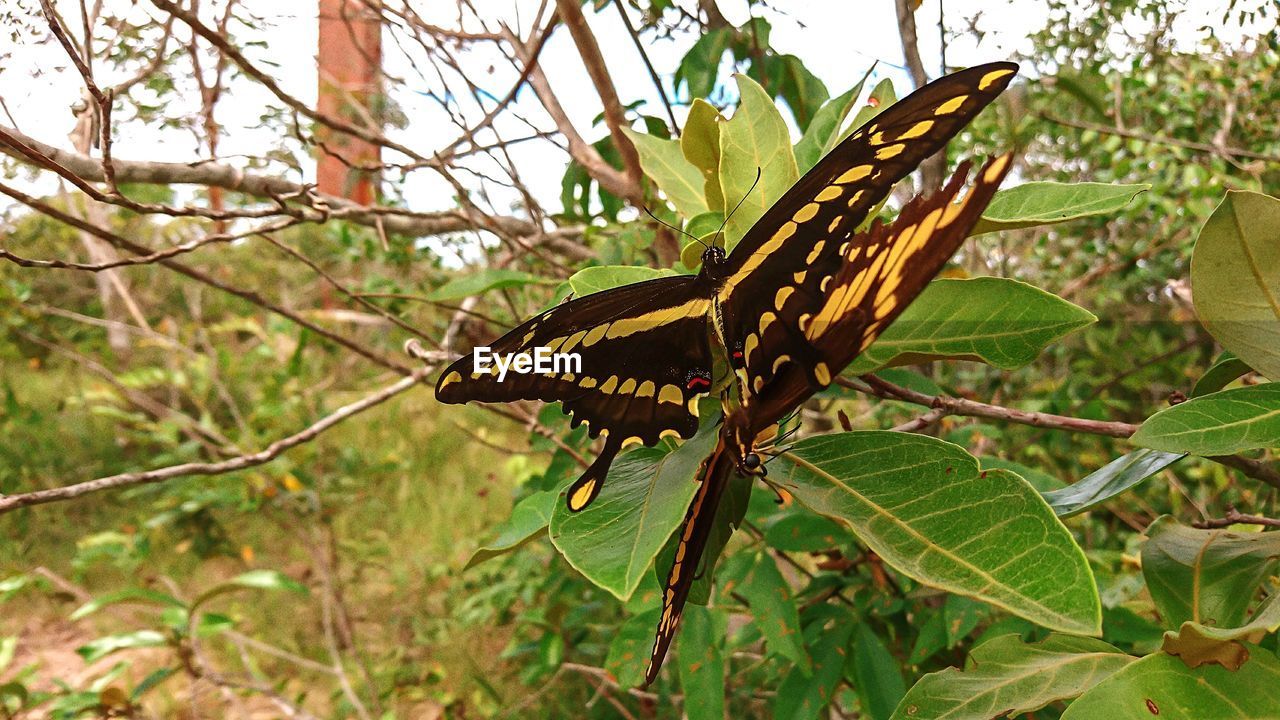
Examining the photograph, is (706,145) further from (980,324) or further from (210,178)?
(210,178)

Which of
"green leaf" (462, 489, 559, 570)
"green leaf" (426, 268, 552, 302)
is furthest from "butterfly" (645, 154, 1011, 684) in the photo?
"green leaf" (426, 268, 552, 302)

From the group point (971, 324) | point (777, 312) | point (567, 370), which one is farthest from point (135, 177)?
point (971, 324)

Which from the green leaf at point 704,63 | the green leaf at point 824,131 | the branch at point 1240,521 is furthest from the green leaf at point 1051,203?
the green leaf at point 704,63

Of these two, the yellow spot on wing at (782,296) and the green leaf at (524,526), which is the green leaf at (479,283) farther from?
the yellow spot on wing at (782,296)

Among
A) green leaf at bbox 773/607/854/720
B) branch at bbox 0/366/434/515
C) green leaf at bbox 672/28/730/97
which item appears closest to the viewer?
branch at bbox 0/366/434/515

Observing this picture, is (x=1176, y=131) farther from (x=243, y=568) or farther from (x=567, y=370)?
(x=243, y=568)

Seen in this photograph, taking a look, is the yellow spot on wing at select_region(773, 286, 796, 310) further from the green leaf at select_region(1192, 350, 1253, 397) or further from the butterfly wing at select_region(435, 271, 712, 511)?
the green leaf at select_region(1192, 350, 1253, 397)
